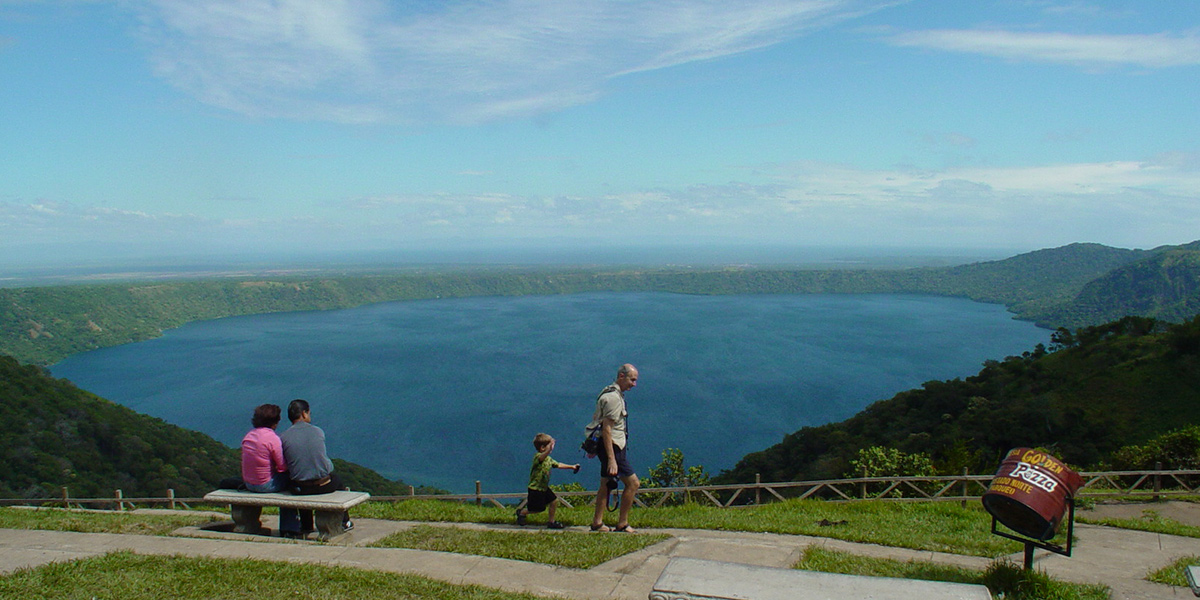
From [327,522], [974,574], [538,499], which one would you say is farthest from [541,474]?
[974,574]

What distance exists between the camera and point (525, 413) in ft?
272

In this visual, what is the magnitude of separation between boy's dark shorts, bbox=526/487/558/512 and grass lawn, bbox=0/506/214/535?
13.4 ft

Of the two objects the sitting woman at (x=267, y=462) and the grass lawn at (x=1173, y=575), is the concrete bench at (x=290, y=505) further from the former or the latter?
the grass lawn at (x=1173, y=575)

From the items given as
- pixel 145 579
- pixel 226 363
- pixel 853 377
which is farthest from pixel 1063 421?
pixel 226 363

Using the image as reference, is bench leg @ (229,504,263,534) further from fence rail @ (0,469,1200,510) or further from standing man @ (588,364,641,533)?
standing man @ (588,364,641,533)

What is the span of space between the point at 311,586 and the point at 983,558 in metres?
6.02

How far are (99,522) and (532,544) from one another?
568cm

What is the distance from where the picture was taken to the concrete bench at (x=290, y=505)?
698 centimetres

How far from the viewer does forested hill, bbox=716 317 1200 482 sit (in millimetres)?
34281

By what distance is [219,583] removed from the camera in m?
5.11

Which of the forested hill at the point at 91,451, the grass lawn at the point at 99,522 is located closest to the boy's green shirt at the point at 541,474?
the grass lawn at the point at 99,522

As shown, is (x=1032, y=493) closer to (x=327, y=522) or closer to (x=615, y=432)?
(x=615, y=432)

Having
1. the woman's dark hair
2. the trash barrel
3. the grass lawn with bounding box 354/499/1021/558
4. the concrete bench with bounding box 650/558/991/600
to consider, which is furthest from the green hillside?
the woman's dark hair

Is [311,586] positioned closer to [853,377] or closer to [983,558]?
[983,558]
